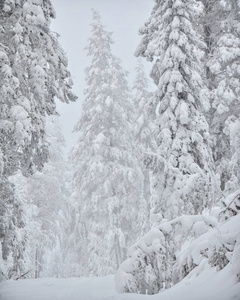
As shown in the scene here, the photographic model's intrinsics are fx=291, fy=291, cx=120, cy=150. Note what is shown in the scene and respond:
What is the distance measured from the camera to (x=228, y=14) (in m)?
11.6

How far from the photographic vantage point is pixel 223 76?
1209cm

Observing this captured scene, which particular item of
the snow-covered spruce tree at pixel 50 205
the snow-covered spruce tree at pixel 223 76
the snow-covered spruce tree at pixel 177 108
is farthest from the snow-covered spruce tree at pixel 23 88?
the snow-covered spruce tree at pixel 50 205

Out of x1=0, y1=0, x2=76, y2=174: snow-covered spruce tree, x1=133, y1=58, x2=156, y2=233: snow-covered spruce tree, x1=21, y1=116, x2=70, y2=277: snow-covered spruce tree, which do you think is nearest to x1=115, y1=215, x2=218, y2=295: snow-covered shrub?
x1=0, y1=0, x2=76, y2=174: snow-covered spruce tree

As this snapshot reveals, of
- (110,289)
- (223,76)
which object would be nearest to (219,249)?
(110,289)

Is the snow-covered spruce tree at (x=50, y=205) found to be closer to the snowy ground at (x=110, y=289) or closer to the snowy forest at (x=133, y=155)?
the snowy forest at (x=133, y=155)

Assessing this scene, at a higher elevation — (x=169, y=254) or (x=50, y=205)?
(x=50, y=205)

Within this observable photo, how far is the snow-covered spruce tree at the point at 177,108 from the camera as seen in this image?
31.0ft

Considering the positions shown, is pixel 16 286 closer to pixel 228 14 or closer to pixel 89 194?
pixel 228 14

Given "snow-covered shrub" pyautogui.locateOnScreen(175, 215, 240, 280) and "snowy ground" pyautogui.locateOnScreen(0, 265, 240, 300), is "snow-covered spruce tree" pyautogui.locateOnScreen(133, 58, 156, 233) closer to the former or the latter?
"snowy ground" pyautogui.locateOnScreen(0, 265, 240, 300)

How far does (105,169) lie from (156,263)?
13.7 m

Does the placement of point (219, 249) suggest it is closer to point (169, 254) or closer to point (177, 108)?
point (169, 254)

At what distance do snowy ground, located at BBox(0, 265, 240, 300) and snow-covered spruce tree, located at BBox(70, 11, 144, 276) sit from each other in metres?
11.9

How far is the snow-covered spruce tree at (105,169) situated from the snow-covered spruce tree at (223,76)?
23.2ft

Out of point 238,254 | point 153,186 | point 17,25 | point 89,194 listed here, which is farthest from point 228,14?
point 89,194
